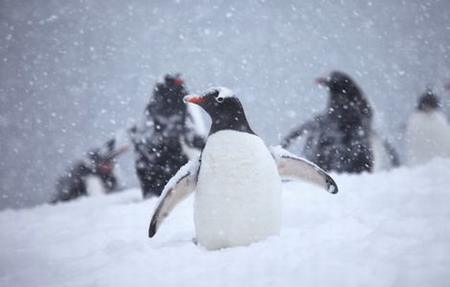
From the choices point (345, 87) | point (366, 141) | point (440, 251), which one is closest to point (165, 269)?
A: point (440, 251)

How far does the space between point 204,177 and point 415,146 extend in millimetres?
3575

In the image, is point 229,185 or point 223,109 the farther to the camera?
point 223,109

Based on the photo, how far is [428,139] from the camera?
15.6 feet

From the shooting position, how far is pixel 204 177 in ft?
6.57

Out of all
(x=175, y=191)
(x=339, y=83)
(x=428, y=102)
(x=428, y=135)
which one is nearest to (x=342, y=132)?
(x=339, y=83)

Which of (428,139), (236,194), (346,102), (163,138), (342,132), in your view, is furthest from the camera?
(346,102)

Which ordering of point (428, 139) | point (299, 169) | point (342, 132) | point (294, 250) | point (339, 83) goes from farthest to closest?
point (339, 83), point (342, 132), point (428, 139), point (299, 169), point (294, 250)

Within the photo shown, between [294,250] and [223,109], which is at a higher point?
[223,109]

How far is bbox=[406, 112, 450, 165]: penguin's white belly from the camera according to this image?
4668 mm

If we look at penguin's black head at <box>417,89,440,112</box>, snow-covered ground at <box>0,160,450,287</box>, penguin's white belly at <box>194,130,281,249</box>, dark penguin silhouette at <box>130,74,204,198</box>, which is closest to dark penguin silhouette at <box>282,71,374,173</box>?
penguin's black head at <box>417,89,440,112</box>

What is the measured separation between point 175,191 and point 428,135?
12.0 feet

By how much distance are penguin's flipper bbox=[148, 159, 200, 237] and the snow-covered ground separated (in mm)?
A: 161

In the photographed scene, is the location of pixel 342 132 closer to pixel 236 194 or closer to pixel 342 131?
pixel 342 131

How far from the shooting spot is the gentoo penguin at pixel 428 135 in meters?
4.68
